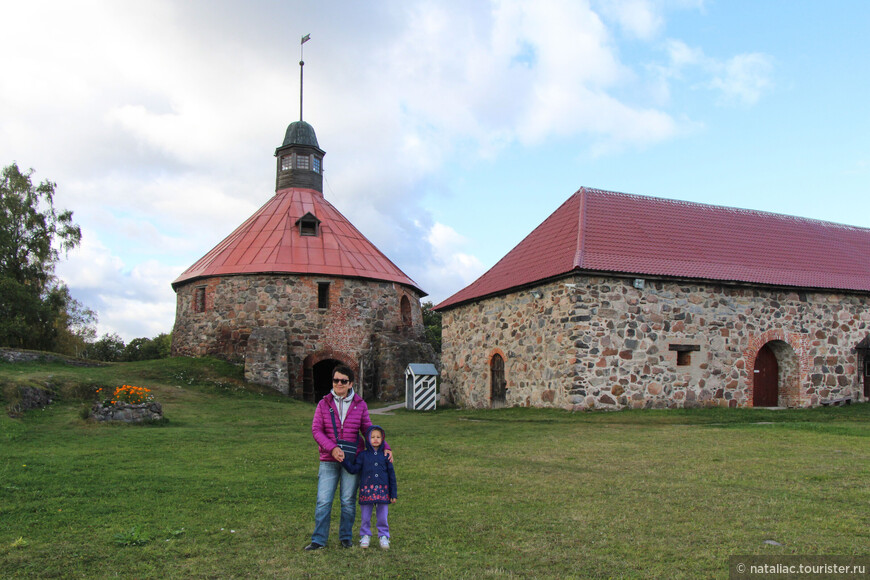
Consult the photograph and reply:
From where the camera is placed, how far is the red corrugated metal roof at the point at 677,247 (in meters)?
17.1

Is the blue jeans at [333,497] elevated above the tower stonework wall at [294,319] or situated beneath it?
situated beneath

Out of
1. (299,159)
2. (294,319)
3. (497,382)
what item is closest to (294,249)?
(294,319)

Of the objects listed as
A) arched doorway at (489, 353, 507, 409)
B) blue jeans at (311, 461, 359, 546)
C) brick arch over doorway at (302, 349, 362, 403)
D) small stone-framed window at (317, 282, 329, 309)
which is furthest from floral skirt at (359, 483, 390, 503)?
small stone-framed window at (317, 282, 329, 309)

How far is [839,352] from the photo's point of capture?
18.6m

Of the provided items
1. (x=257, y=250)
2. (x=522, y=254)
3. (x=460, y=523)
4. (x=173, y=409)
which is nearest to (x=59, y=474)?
(x=460, y=523)

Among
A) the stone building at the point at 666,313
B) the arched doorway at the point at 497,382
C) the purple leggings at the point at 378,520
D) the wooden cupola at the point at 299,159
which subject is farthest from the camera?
the wooden cupola at the point at 299,159

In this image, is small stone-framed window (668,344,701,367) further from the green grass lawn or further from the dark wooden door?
the green grass lawn

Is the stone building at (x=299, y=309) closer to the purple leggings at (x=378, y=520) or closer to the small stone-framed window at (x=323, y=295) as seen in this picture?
the small stone-framed window at (x=323, y=295)

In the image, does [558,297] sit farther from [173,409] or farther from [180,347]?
[180,347]

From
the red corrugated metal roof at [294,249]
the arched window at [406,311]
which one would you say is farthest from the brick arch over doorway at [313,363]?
the arched window at [406,311]

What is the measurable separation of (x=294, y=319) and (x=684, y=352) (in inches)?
590

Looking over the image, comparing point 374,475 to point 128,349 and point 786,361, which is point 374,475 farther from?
point 128,349

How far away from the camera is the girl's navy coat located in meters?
5.59

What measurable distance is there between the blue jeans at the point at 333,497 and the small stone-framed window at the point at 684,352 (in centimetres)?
1273
